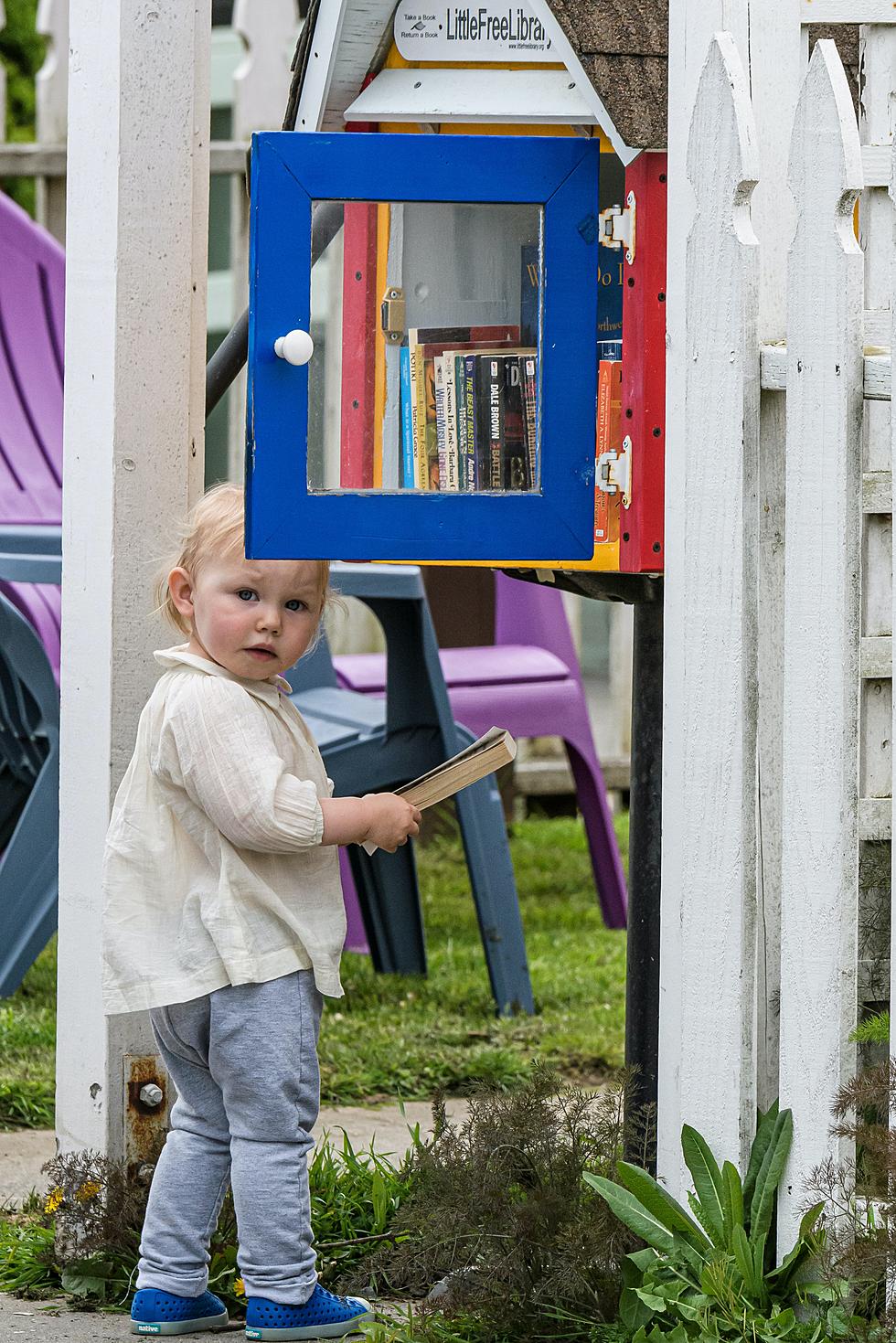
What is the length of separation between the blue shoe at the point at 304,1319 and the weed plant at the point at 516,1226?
0.26 feet

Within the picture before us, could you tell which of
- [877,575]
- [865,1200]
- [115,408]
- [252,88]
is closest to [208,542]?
[115,408]

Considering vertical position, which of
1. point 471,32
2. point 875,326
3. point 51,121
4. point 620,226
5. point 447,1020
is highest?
point 51,121

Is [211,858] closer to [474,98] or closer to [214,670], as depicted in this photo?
[214,670]

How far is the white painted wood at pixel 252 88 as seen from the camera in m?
6.88

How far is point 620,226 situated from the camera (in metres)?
2.53

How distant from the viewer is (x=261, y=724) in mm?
2553

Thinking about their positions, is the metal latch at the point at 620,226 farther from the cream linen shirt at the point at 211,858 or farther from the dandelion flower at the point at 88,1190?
the dandelion flower at the point at 88,1190

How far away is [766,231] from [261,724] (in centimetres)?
89

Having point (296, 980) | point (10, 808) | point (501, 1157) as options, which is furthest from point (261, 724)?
point (10, 808)

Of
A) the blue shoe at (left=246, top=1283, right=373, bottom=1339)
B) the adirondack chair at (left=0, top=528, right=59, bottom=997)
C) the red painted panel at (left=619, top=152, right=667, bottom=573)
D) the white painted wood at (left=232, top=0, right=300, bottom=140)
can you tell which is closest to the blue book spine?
the red painted panel at (left=619, top=152, right=667, bottom=573)

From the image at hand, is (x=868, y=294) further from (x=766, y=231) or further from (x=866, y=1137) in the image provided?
(x=866, y=1137)

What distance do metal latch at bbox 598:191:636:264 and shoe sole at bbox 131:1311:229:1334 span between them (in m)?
1.48

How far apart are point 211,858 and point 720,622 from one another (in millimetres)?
757

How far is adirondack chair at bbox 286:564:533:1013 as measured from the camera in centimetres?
443
